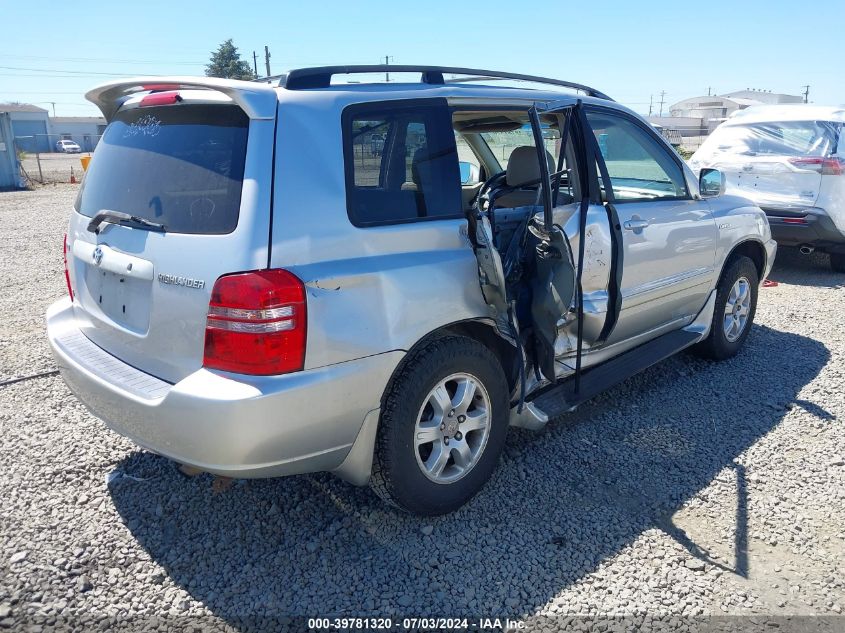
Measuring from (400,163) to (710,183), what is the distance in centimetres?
266

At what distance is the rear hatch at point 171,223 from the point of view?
234 centimetres

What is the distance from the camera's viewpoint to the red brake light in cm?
262

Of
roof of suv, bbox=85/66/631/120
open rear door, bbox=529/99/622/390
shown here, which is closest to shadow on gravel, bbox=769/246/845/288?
open rear door, bbox=529/99/622/390

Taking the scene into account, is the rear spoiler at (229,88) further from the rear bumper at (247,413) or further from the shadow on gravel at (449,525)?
the shadow on gravel at (449,525)

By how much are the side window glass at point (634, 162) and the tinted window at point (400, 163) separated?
1193 mm

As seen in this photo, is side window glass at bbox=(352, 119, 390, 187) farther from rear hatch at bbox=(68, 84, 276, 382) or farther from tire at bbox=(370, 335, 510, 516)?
tire at bbox=(370, 335, 510, 516)

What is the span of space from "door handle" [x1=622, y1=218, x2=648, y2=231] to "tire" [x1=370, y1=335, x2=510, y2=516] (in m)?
1.31

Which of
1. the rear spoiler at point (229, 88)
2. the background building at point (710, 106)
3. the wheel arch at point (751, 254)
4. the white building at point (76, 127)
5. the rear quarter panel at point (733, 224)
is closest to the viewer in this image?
the rear spoiler at point (229, 88)

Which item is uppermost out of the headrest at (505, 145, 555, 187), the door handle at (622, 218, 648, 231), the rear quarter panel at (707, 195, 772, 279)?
the headrest at (505, 145, 555, 187)

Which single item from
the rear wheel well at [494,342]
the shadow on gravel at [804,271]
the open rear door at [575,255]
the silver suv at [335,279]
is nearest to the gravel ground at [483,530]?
the silver suv at [335,279]

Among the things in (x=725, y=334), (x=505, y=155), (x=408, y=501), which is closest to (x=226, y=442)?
(x=408, y=501)

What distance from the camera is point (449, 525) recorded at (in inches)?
118

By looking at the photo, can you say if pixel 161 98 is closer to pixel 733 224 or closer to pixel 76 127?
pixel 733 224

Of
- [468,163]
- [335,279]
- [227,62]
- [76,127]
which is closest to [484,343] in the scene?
Answer: [335,279]
